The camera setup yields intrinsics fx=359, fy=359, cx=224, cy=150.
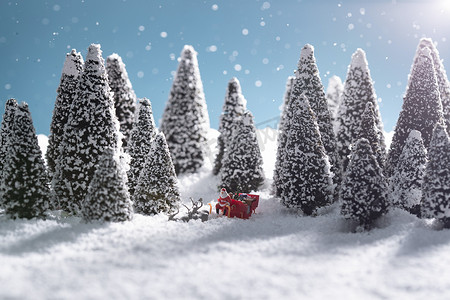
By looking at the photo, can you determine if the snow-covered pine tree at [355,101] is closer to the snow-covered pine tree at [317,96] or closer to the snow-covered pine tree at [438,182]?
the snow-covered pine tree at [317,96]

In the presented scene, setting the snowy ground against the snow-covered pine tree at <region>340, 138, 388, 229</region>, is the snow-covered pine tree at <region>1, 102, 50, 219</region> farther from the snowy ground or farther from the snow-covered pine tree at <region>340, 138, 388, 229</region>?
the snow-covered pine tree at <region>340, 138, 388, 229</region>

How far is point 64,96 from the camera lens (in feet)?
66.5

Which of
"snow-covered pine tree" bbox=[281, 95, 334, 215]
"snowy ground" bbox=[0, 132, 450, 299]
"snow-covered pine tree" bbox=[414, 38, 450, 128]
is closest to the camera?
"snowy ground" bbox=[0, 132, 450, 299]

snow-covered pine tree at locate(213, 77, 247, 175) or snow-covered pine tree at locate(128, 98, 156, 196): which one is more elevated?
snow-covered pine tree at locate(213, 77, 247, 175)

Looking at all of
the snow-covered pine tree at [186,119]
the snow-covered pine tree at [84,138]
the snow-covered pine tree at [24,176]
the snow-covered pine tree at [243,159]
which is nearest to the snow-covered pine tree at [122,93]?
the snow-covered pine tree at [186,119]

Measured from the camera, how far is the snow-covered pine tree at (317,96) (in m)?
20.4

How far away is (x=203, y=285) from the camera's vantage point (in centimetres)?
886

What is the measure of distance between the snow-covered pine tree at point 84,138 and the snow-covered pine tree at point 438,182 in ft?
45.4

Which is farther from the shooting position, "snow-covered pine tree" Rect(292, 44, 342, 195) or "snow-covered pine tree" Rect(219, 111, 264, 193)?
"snow-covered pine tree" Rect(219, 111, 264, 193)

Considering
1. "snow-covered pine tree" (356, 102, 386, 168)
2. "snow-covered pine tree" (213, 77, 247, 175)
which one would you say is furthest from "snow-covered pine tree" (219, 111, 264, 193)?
"snow-covered pine tree" (356, 102, 386, 168)

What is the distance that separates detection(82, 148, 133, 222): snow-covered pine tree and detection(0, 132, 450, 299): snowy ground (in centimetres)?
49

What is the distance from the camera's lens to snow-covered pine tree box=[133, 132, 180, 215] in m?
16.7

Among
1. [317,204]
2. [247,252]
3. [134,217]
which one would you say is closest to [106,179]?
[134,217]

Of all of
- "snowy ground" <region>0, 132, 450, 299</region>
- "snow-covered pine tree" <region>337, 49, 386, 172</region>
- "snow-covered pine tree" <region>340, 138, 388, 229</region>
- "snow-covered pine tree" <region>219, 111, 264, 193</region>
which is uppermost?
"snow-covered pine tree" <region>337, 49, 386, 172</region>
